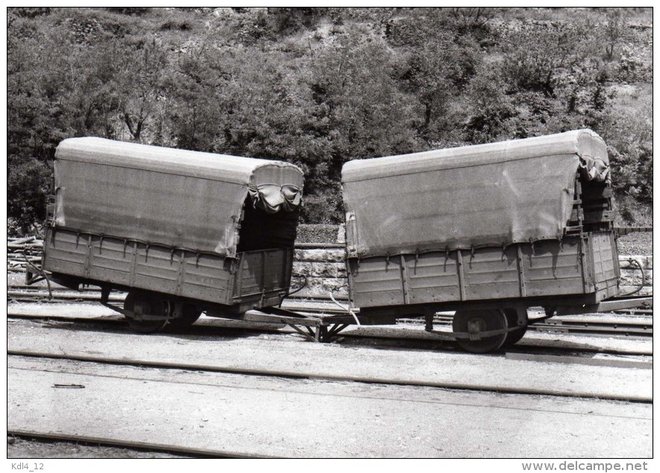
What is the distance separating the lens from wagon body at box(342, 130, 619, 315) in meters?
11.6

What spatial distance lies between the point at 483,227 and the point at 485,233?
3.9 inches

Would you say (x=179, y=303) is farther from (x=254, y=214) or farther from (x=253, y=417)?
(x=253, y=417)

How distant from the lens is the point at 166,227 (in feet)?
46.1

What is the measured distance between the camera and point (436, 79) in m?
33.4

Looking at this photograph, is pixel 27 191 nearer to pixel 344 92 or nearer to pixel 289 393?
pixel 344 92

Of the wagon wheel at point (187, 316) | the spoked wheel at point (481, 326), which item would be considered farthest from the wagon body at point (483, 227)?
the wagon wheel at point (187, 316)

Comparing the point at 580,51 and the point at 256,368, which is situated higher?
the point at 580,51

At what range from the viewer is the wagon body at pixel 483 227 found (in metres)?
11.6

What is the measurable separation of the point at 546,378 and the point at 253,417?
4.35 m

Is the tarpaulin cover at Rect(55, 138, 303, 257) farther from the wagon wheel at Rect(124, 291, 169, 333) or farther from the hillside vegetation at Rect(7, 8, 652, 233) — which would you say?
the hillside vegetation at Rect(7, 8, 652, 233)

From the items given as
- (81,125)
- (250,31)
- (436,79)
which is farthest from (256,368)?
(250,31)

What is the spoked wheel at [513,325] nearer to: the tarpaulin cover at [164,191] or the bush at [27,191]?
the tarpaulin cover at [164,191]

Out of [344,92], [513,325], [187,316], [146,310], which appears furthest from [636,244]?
[146,310]

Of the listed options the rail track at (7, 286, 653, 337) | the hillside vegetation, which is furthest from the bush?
the rail track at (7, 286, 653, 337)
